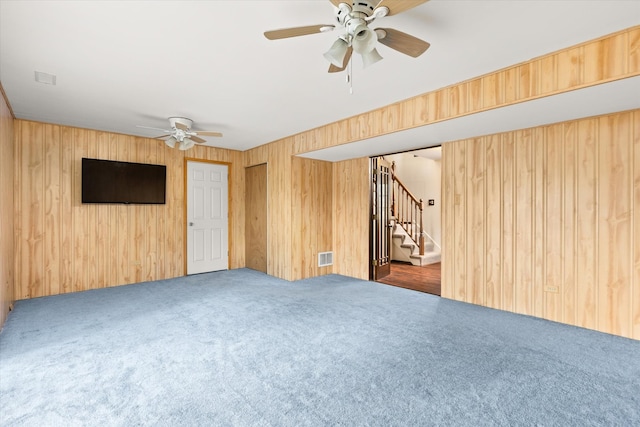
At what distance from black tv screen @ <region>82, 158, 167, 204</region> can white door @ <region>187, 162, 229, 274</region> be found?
59cm

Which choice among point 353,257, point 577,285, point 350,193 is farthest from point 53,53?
point 577,285

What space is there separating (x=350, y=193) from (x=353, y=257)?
1.17m

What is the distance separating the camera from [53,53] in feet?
8.09

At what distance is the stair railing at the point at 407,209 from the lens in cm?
747

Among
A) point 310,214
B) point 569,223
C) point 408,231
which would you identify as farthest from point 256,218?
point 569,223

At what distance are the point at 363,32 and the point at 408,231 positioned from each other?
20.6 ft

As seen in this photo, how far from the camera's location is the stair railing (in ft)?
24.5

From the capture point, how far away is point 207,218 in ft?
19.6

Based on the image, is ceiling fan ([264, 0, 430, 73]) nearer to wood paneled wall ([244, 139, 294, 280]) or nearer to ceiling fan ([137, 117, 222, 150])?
ceiling fan ([137, 117, 222, 150])

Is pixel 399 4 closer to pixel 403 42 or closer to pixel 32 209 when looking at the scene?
pixel 403 42

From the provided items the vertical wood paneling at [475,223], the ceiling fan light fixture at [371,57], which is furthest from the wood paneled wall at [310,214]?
the ceiling fan light fixture at [371,57]

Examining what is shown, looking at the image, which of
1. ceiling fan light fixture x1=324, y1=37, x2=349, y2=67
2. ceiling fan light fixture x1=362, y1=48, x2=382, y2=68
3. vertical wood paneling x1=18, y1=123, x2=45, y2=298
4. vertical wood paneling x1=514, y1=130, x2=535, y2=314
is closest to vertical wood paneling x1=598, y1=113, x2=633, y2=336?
vertical wood paneling x1=514, y1=130, x2=535, y2=314

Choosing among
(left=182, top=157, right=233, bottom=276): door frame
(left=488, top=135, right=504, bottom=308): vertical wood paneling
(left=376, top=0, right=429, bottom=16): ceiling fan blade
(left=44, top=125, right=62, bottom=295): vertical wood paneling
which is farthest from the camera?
(left=182, top=157, right=233, bottom=276): door frame

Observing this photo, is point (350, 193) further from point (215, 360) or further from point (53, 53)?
point (53, 53)
